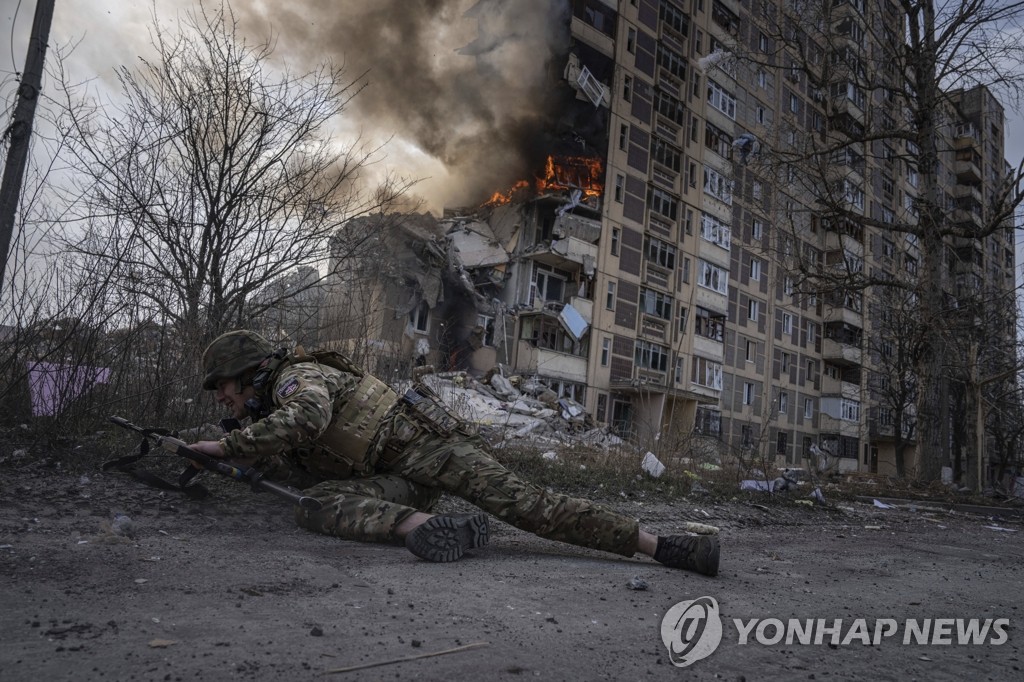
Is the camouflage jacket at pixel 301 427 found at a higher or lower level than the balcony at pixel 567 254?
lower

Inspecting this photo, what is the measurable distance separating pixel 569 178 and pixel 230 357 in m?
25.3

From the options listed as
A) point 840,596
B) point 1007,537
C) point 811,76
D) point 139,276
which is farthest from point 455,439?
point 811,76

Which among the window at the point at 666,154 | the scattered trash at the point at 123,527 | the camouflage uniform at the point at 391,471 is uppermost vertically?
the window at the point at 666,154

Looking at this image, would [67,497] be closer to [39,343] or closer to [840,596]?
[39,343]

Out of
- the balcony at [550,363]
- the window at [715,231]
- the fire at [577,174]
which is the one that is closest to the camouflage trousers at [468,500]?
the balcony at [550,363]

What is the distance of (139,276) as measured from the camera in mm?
5719

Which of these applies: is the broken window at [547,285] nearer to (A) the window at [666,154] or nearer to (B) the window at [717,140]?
(A) the window at [666,154]

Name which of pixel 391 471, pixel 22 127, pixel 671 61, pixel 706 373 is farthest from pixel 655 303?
pixel 391 471

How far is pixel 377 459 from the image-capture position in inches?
132

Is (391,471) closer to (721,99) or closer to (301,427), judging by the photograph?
(301,427)

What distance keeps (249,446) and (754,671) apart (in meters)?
2.04

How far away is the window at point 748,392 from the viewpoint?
114 feet

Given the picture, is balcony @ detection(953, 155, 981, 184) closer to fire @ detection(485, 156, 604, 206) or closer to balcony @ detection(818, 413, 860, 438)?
balcony @ detection(818, 413, 860, 438)

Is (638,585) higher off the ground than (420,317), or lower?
lower
